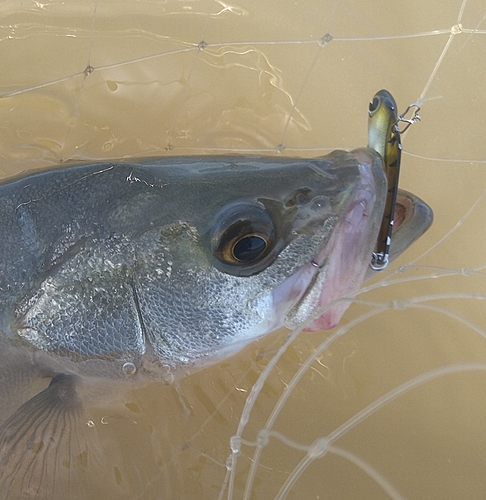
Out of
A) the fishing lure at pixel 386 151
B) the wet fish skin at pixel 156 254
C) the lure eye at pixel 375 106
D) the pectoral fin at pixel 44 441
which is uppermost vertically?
the lure eye at pixel 375 106

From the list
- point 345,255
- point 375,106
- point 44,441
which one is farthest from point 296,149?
point 44,441

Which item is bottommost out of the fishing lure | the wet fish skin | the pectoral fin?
the pectoral fin

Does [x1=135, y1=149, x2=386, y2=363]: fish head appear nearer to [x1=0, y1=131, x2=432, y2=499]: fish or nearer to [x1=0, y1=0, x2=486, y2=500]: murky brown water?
[x1=0, y1=131, x2=432, y2=499]: fish

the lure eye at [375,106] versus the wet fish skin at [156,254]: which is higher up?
the lure eye at [375,106]

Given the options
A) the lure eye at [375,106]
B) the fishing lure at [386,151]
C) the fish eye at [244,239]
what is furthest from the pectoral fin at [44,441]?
the lure eye at [375,106]

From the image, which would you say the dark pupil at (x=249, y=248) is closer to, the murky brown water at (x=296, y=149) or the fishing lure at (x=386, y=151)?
the fishing lure at (x=386, y=151)

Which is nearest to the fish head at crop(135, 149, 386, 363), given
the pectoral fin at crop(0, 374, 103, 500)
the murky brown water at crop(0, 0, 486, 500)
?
the pectoral fin at crop(0, 374, 103, 500)
